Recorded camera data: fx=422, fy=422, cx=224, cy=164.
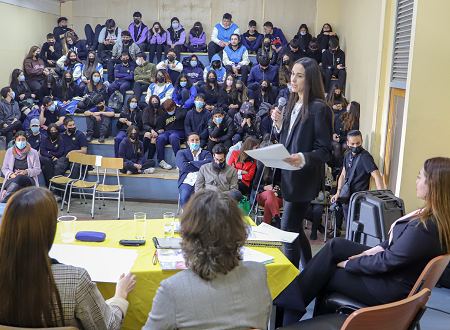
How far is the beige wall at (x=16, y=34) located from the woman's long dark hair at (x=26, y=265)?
27.6 feet

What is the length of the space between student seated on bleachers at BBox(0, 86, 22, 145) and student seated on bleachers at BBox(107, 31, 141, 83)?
217cm

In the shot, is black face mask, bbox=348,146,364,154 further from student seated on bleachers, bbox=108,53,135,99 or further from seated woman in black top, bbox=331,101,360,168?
student seated on bleachers, bbox=108,53,135,99

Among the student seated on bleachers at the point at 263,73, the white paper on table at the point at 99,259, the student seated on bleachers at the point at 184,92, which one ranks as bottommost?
the white paper on table at the point at 99,259

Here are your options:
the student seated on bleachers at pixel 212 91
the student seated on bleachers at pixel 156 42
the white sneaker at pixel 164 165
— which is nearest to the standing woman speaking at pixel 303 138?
the white sneaker at pixel 164 165

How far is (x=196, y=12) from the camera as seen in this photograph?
10719 mm

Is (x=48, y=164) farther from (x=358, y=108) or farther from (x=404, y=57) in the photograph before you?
(x=404, y=57)

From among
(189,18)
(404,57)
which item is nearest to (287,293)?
(404,57)

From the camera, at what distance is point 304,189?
8.66 ft

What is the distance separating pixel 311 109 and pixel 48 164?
517 centimetres

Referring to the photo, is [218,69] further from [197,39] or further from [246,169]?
[246,169]

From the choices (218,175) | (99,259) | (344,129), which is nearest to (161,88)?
(218,175)

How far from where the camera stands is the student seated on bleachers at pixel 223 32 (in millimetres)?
9578

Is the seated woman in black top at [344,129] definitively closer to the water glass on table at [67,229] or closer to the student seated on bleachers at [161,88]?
the student seated on bleachers at [161,88]

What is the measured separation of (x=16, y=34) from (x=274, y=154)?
28.6ft
